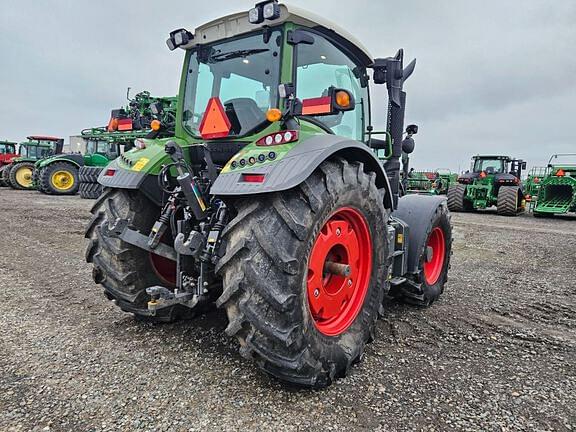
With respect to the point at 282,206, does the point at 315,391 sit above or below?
below

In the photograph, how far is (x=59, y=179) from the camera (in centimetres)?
1658

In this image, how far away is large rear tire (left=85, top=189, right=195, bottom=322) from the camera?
274 cm

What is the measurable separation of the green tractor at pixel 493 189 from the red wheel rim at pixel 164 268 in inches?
535

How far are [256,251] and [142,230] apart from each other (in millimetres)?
1224

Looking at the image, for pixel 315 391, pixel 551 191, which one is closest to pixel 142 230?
pixel 315 391

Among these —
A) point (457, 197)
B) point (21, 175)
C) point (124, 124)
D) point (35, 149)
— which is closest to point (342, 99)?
point (124, 124)

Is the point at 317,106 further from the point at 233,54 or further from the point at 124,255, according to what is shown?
the point at 124,255

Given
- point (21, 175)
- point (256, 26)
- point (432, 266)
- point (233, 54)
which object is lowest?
point (432, 266)

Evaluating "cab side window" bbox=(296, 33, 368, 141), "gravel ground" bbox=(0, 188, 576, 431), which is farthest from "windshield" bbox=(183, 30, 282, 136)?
"gravel ground" bbox=(0, 188, 576, 431)

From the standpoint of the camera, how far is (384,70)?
11.0 feet

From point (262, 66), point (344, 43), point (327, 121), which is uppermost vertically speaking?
point (344, 43)

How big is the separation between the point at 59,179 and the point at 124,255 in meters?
16.3

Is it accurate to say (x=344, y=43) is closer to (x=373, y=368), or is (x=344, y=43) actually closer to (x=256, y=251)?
(x=256, y=251)

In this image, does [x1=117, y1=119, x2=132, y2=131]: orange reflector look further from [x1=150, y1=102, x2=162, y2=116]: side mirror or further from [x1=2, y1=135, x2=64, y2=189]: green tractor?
[x1=2, y1=135, x2=64, y2=189]: green tractor
